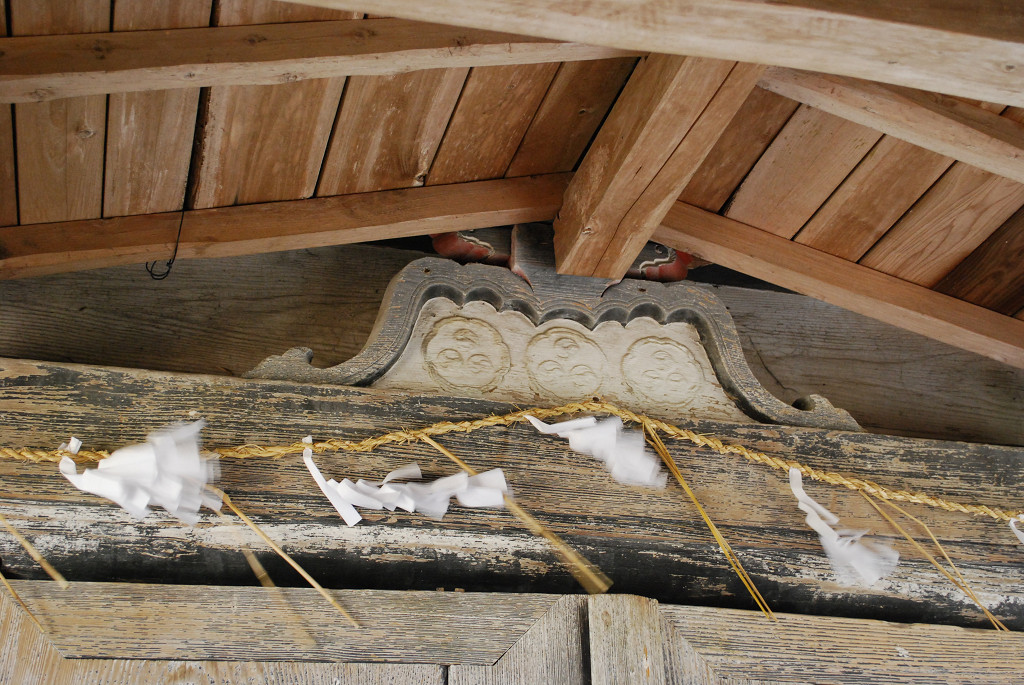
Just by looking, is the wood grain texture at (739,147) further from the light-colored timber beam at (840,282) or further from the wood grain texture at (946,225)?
the wood grain texture at (946,225)

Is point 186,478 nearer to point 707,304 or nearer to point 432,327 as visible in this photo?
point 432,327

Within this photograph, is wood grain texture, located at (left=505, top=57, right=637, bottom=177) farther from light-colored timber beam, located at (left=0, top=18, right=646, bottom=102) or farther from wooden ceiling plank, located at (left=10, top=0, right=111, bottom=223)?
wooden ceiling plank, located at (left=10, top=0, right=111, bottom=223)

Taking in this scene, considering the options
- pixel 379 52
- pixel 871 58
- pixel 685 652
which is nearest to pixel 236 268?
Result: pixel 379 52

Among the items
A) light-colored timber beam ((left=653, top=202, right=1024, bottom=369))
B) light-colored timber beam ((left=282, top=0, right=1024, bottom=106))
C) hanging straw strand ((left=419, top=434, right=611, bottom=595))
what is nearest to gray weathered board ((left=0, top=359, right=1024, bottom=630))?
hanging straw strand ((left=419, top=434, right=611, bottom=595))

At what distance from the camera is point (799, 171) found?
1.80 meters

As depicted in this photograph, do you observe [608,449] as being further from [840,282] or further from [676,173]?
[840,282]

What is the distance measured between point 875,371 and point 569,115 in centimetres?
134

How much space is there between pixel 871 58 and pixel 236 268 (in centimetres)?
163

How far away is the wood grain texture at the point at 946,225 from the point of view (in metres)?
1.77

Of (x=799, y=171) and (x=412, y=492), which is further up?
(x=799, y=171)

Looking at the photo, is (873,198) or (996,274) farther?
(996,274)

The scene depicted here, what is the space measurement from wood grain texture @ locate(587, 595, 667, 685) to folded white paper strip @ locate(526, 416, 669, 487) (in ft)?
0.89

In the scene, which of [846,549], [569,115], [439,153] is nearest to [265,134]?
[439,153]

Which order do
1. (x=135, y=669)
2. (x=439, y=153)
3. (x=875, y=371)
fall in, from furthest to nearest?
(x=875, y=371) < (x=439, y=153) < (x=135, y=669)
